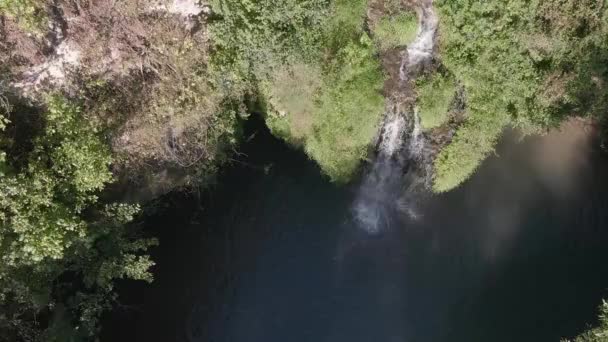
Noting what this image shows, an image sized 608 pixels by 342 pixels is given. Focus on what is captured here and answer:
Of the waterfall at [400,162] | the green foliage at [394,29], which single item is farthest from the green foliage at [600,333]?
the green foliage at [394,29]

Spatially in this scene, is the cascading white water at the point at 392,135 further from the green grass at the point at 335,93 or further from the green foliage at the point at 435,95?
the green foliage at the point at 435,95

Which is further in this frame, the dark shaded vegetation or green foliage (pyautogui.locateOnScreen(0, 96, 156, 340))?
the dark shaded vegetation

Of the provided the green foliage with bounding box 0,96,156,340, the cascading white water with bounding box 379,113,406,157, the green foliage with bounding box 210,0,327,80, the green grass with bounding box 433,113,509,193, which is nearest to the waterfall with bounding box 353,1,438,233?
the cascading white water with bounding box 379,113,406,157

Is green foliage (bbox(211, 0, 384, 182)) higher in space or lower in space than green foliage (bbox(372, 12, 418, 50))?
lower

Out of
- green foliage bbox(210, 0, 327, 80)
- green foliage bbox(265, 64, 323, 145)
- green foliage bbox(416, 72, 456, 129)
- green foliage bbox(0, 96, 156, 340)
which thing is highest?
green foliage bbox(416, 72, 456, 129)

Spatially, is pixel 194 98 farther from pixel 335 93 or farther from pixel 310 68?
pixel 335 93

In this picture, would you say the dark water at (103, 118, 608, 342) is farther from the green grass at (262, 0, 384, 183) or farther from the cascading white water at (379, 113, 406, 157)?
the cascading white water at (379, 113, 406, 157)

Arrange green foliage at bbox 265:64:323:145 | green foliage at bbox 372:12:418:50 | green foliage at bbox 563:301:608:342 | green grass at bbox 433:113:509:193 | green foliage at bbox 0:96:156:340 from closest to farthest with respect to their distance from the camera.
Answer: green foliage at bbox 0:96:156:340 < green foliage at bbox 563:301:608:342 < green foliage at bbox 265:64:323:145 < green foliage at bbox 372:12:418:50 < green grass at bbox 433:113:509:193

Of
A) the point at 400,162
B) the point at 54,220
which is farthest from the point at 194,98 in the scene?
the point at 400,162
